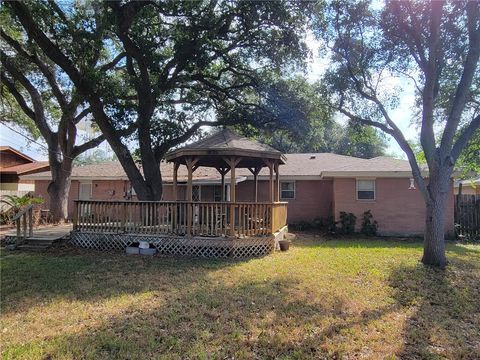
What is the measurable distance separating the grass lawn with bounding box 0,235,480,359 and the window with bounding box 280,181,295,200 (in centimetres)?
869

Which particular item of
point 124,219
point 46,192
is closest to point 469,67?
point 124,219

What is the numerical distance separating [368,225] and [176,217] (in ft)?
30.5

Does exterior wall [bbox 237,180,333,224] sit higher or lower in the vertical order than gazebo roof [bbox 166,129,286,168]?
lower

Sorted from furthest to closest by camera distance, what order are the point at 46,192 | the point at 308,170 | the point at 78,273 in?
the point at 46,192
the point at 308,170
the point at 78,273

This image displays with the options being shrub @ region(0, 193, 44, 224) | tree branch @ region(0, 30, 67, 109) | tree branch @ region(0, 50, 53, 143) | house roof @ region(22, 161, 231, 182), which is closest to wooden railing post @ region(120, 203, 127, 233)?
shrub @ region(0, 193, 44, 224)

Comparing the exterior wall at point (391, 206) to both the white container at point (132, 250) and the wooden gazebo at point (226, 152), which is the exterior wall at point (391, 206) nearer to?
the wooden gazebo at point (226, 152)

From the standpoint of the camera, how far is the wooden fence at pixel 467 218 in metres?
14.8

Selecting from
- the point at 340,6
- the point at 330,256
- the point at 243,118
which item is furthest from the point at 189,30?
the point at 330,256

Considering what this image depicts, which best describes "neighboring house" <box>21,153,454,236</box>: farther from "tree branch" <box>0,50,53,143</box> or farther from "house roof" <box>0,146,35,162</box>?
"house roof" <box>0,146,35,162</box>

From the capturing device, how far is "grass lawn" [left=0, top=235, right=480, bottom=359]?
4383 millimetres

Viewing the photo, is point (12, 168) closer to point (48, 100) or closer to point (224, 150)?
point (48, 100)

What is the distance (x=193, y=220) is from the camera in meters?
11.1

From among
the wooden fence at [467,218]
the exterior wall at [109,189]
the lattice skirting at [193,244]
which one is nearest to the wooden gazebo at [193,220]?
the lattice skirting at [193,244]

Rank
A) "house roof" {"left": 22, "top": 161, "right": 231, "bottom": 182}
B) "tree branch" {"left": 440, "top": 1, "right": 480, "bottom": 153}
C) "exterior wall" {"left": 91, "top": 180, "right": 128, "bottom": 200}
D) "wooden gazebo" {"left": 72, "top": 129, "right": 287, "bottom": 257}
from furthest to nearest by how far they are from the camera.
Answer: "exterior wall" {"left": 91, "top": 180, "right": 128, "bottom": 200} < "house roof" {"left": 22, "top": 161, "right": 231, "bottom": 182} < "wooden gazebo" {"left": 72, "top": 129, "right": 287, "bottom": 257} < "tree branch" {"left": 440, "top": 1, "right": 480, "bottom": 153}
